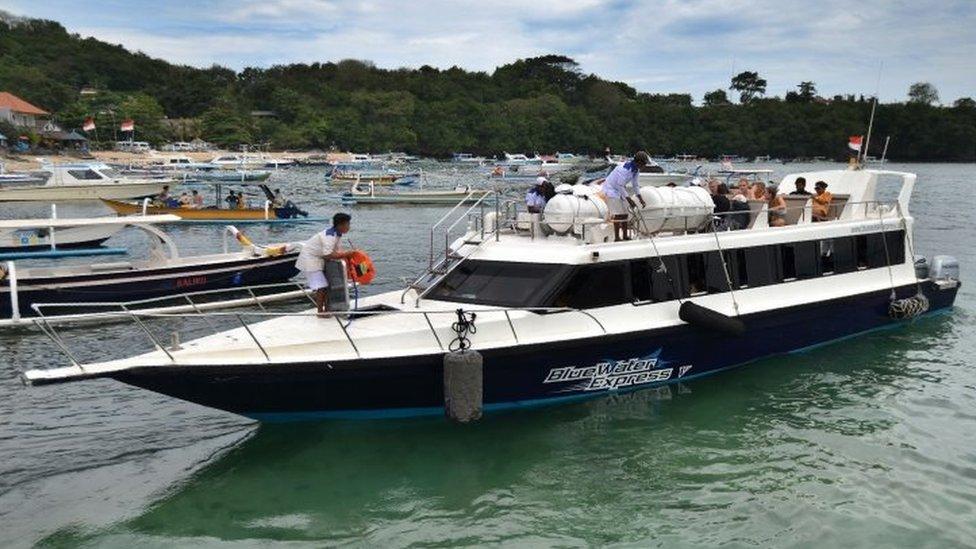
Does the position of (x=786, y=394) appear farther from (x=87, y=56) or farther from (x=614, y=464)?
(x=87, y=56)

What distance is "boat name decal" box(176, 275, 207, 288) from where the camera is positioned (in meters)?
18.9

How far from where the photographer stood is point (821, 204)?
14297mm

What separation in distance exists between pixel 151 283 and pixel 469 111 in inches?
5189

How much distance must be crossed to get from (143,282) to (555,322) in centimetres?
1218

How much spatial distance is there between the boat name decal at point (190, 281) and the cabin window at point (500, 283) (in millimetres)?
10318

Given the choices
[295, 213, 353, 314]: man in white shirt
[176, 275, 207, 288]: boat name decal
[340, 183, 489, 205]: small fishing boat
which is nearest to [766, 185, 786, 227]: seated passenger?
[295, 213, 353, 314]: man in white shirt

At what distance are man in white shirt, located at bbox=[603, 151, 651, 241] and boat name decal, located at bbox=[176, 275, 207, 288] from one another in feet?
38.4

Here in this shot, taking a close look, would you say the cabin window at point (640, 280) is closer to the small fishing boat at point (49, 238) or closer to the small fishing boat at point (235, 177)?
the small fishing boat at point (49, 238)

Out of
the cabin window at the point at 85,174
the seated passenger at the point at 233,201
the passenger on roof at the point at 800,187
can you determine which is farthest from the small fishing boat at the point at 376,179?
the passenger on roof at the point at 800,187

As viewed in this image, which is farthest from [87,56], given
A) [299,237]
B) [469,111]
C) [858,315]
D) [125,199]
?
[858,315]

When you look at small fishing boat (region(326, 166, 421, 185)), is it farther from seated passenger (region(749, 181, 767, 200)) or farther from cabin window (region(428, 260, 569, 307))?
cabin window (region(428, 260, 569, 307))

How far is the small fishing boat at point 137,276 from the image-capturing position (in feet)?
55.1

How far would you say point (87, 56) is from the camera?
432ft

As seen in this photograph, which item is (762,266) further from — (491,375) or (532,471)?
(532,471)
